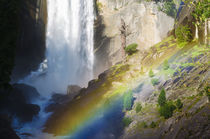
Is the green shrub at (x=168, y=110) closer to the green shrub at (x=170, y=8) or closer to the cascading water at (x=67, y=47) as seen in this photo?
the green shrub at (x=170, y=8)

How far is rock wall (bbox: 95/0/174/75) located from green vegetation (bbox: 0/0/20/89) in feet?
81.3

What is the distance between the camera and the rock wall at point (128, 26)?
33.1 meters

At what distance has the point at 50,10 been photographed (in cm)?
4481

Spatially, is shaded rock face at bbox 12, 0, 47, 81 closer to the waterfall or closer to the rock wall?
the waterfall

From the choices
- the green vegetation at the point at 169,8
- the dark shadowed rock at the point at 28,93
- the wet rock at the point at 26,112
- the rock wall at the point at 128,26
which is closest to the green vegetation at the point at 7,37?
the wet rock at the point at 26,112

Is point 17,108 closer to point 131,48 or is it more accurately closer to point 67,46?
point 131,48

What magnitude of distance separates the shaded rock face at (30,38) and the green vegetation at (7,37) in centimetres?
2315

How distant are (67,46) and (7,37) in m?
33.7

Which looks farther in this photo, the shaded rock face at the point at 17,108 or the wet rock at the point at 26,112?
the wet rock at the point at 26,112

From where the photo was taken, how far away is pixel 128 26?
120 feet

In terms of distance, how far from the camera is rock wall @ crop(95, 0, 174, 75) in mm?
33125

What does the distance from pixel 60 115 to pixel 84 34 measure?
26665mm

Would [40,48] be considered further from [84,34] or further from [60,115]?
[60,115]

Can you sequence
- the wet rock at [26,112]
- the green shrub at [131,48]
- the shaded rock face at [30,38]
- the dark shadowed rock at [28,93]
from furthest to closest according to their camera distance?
1. the shaded rock face at [30,38]
2. the green shrub at [131,48]
3. the dark shadowed rock at [28,93]
4. the wet rock at [26,112]
